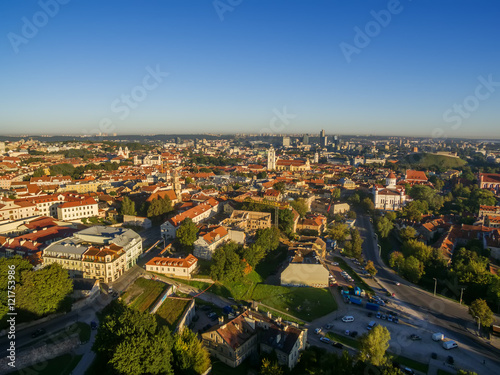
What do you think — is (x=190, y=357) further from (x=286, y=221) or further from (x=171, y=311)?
(x=286, y=221)

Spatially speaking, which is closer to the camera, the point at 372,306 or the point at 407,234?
the point at 372,306

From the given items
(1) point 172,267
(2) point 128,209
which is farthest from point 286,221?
(2) point 128,209

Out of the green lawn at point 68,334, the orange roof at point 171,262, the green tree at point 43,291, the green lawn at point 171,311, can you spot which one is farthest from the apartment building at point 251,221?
the green lawn at point 68,334

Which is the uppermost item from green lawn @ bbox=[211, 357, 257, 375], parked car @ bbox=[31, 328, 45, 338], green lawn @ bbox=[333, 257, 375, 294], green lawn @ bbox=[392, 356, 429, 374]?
parked car @ bbox=[31, 328, 45, 338]

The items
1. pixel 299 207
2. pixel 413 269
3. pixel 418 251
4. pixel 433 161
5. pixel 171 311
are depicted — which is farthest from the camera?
pixel 433 161

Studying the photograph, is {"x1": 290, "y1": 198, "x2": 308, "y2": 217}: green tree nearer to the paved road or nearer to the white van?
the paved road

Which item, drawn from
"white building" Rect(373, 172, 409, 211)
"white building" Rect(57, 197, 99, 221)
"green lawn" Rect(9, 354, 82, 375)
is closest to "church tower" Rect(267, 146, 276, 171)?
"white building" Rect(373, 172, 409, 211)

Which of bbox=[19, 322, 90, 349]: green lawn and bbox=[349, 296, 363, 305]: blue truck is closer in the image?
bbox=[19, 322, 90, 349]: green lawn
